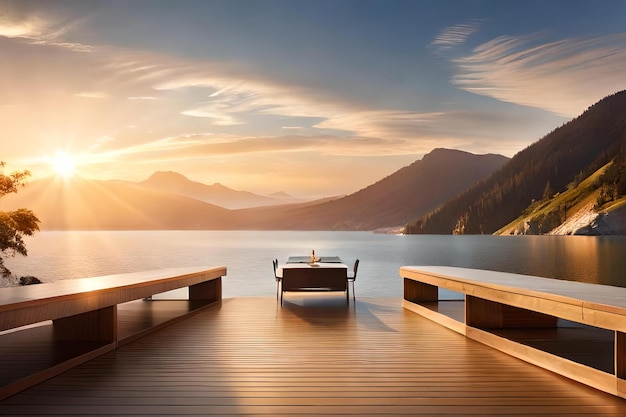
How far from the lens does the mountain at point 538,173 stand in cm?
14638

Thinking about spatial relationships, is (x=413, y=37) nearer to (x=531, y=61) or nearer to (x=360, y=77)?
(x=360, y=77)

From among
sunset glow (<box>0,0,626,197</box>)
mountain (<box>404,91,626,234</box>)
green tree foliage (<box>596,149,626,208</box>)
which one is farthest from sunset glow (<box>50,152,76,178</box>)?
mountain (<box>404,91,626,234</box>)

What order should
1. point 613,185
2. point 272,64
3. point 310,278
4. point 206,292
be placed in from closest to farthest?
1. point 310,278
2. point 206,292
3. point 272,64
4. point 613,185

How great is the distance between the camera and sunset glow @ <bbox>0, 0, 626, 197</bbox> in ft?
108

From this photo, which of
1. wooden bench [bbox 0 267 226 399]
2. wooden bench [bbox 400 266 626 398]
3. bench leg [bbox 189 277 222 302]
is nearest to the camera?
wooden bench [bbox 400 266 626 398]

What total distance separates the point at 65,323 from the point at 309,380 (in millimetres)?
2607

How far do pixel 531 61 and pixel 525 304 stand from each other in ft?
348

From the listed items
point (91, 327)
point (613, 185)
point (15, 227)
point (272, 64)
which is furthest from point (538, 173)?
point (91, 327)

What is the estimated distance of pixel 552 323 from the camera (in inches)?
250

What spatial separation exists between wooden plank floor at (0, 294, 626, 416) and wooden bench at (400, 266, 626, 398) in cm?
13

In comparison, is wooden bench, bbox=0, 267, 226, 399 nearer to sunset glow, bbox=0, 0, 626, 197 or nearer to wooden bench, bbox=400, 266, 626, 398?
wooden bench, bbox=400, 266, 626, 398

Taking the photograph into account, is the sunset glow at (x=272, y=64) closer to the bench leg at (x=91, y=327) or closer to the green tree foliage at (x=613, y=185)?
the green tree foliage at (x=613, y=185)

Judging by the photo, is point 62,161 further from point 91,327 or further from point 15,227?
point 91,327

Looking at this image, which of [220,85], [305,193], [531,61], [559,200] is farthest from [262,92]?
[559,200]
